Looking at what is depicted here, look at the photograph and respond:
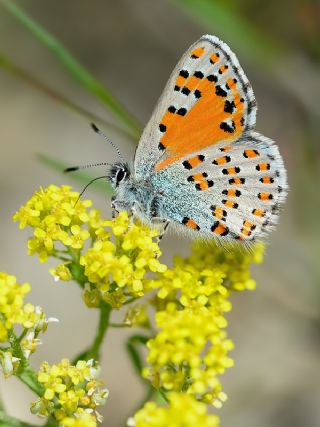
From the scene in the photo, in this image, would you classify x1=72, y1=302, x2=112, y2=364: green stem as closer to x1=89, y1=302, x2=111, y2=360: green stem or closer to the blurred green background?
x1=89, y1=302, x2=111, y2=360: green stem

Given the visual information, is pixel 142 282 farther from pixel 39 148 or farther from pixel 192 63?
pixel 39 148

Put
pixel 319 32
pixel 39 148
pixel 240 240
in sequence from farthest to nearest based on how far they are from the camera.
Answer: pixel 39 148
pixel 319 32
pixel 240 240

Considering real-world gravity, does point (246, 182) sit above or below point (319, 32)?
below

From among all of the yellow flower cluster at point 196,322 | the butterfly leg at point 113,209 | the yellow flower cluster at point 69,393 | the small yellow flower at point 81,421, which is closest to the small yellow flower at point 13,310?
the yellow flower cluster at point 69,393

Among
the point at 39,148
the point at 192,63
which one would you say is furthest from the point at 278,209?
the point at 39,148

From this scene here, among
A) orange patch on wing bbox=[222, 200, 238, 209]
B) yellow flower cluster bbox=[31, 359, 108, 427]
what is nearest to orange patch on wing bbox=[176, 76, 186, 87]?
orange patch on wing bbox=[222, 200, 238, 209]

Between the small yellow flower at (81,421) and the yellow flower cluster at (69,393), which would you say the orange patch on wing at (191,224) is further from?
the small yellow flower at (81,421)

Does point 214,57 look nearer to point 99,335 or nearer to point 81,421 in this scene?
point 99,335

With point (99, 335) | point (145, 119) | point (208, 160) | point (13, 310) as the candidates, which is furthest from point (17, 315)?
point (145, 119)
